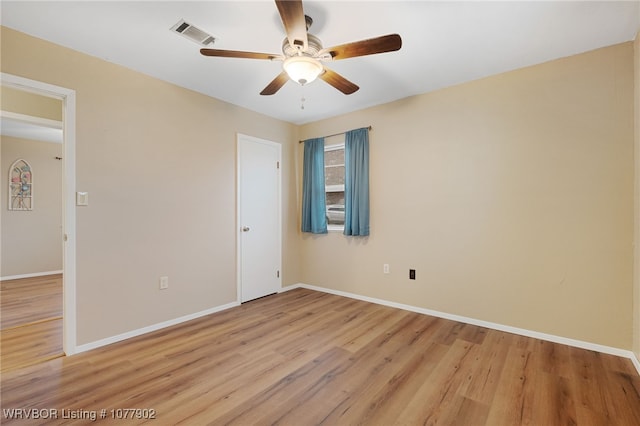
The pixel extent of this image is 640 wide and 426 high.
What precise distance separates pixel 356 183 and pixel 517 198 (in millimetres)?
1767

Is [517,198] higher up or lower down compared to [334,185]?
lower down

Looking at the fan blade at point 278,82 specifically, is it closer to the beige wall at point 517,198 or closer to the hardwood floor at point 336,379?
A: the beige wall at point 517,198

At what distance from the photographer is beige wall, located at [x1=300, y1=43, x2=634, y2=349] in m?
2.37

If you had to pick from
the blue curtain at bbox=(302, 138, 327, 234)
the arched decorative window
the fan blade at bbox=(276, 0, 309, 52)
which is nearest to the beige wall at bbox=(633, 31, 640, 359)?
the fan blade at bbox=(276, 0, 309, 52)

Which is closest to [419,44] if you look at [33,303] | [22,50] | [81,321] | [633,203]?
[633,203]

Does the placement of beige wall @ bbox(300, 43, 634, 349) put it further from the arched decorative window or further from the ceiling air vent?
the arched decorative window

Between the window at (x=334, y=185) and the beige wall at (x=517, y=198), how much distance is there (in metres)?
0.59

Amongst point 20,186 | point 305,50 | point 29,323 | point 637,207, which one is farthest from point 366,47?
point 20,186

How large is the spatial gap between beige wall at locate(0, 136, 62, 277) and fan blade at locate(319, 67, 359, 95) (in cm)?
613

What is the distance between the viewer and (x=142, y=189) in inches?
112

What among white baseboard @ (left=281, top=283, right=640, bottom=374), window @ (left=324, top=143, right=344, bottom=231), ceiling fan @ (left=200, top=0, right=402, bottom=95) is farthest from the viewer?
window @ (left=324, top=143, right=344, bottom=231)

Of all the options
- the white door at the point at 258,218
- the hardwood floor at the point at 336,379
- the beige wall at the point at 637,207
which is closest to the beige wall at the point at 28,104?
the white door at the point at 258,218

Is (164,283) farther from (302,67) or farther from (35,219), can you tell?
(35,219)

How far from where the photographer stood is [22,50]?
86.1 inches
